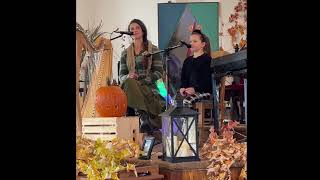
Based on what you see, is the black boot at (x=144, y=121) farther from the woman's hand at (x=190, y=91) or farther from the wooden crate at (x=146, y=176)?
the wooden crate at (x=146, y=176)

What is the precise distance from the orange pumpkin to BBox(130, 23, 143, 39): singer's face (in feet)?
2.85

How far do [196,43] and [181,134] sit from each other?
1874 mm

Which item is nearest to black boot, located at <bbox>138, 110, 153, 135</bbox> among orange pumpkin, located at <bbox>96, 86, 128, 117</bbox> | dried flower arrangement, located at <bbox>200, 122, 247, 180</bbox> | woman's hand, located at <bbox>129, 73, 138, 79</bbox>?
woman's hand, located at <bbox>129, 73, 138, 79</bbox>

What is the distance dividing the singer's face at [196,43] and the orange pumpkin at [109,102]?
4.00 ft

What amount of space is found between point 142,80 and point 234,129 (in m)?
1.05

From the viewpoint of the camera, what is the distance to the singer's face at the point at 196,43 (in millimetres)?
3263

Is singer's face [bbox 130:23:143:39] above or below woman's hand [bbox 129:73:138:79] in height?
above

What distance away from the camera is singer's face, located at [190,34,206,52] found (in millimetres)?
3263

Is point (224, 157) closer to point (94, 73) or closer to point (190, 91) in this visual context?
A: point (94, 73)

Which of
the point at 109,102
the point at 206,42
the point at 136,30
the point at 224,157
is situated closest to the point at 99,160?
the point at 224,157

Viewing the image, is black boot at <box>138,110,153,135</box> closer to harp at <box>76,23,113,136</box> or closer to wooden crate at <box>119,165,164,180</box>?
harp at <box>76,23,113,136</box>

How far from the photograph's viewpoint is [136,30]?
118 inches
